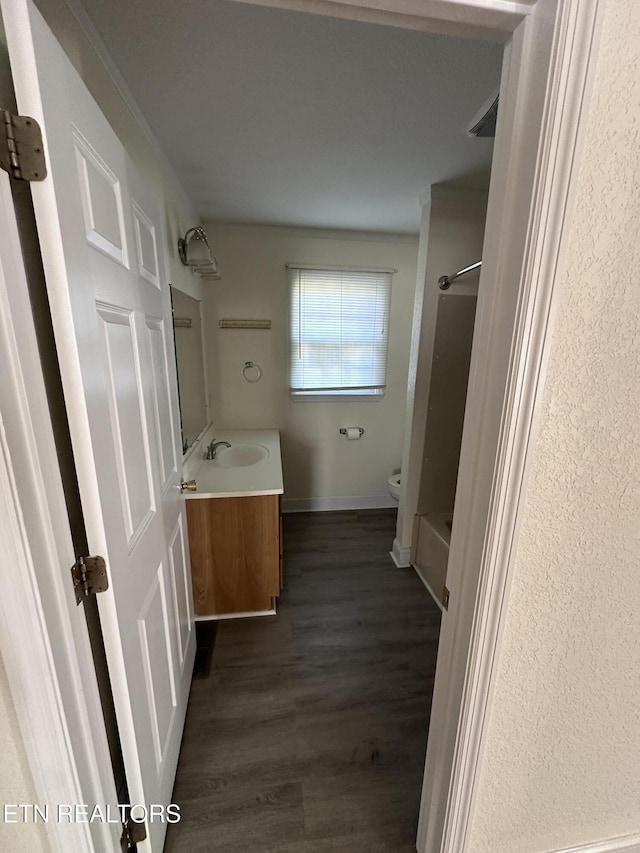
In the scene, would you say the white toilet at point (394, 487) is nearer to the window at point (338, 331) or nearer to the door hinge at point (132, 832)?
the window at point (338, 331)

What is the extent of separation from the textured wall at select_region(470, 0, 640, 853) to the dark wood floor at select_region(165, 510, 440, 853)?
1.42 feet

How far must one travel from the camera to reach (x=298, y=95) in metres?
1.22

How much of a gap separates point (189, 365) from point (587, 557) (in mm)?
2157

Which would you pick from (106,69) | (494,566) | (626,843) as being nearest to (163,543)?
(494,566)

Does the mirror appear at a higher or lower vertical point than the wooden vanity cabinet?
higher

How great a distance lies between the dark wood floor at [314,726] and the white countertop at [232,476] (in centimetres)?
83

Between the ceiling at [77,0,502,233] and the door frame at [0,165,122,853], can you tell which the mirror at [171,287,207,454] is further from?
the door frame at [0,165,122,853]

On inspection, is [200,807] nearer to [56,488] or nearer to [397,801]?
[397,801]

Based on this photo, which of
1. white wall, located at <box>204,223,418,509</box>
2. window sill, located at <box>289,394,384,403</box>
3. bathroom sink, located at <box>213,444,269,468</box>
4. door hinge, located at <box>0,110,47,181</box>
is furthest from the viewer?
window sill, located at <box>289,394,384,403</box>

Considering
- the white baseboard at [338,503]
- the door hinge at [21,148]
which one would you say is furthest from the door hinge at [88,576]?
the white baseboard at [338,503]

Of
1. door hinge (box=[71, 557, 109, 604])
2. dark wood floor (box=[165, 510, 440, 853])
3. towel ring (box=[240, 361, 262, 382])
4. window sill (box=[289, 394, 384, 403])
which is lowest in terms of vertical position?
dark wood floor (box=[165, 510, 440, 853])

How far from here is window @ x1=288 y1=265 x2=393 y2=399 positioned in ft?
9.43

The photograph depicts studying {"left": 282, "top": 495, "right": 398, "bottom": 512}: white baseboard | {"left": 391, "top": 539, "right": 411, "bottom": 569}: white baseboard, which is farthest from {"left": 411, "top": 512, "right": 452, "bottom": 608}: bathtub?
{"left": 282, "top": 495, "right": 398, "bottom": 512}: white baseboard

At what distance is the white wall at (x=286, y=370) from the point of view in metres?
2.75
